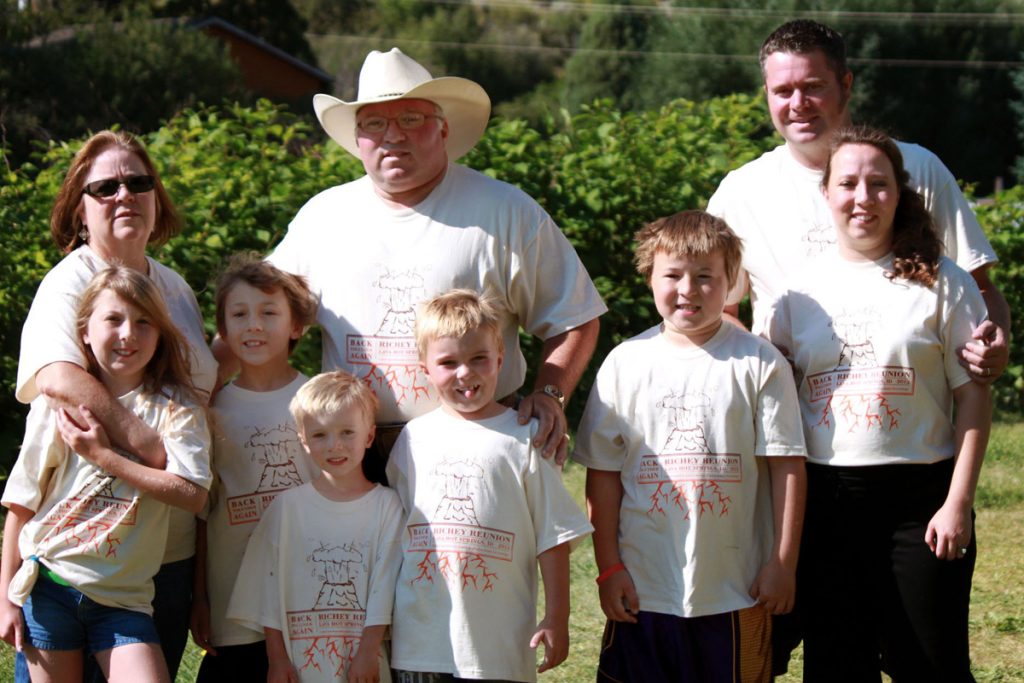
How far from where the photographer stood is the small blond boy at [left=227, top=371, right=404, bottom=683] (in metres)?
3.39

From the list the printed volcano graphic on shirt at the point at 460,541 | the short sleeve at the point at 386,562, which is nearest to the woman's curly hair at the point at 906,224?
the printed volcano graphic on shirt at the point at 460,541

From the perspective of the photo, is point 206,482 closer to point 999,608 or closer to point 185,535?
point 185,535

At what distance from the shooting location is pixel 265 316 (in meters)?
3.61

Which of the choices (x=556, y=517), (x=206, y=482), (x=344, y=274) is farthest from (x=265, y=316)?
(x=556, y=517)

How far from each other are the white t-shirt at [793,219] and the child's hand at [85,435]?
1.93 metres

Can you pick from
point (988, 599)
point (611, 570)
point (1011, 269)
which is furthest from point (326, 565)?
point (1011, 269)

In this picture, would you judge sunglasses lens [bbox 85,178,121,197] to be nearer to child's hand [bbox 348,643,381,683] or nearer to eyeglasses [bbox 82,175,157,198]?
eyeglasses [bbox 82,175,157,198]

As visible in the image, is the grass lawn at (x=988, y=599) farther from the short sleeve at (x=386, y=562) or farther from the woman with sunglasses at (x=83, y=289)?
the short sleeve at (x=386, y=562)

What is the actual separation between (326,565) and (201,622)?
1.58 ft

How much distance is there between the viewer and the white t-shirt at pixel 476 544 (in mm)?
3346

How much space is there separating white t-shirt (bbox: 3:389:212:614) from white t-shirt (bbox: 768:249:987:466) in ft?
5.77

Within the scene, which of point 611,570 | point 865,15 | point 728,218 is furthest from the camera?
point 865,15

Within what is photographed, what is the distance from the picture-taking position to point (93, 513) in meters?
3.37

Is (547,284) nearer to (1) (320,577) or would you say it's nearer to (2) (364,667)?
(1) (320,577)
